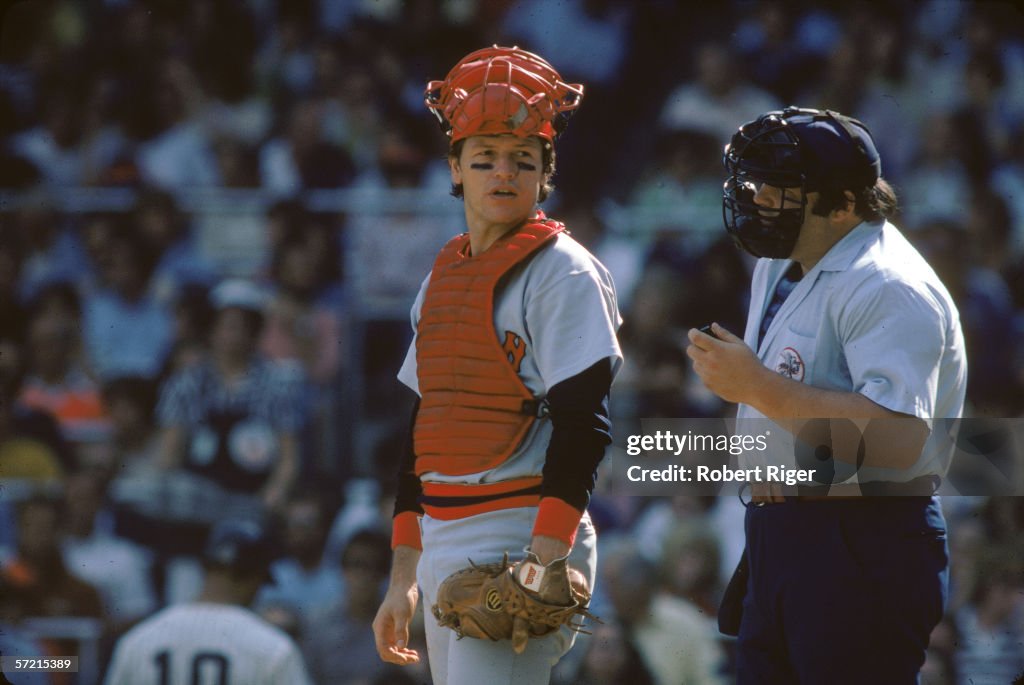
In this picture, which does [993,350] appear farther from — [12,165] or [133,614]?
[12,165]

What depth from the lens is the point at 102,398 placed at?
20.5ft

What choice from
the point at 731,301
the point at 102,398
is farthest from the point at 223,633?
the point at 731,301

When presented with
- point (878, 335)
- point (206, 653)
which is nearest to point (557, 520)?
point (878, 335)

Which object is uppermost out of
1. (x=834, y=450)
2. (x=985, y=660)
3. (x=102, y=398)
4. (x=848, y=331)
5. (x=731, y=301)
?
(x=731, y=301)

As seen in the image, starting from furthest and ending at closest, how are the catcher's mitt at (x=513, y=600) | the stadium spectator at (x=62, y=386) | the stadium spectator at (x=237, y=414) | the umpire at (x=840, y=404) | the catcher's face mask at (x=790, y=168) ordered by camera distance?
the stadium spectator at (x=62, y=386) → the stadium spectator at (x=237, y=414) → the catcher's face mask at (x=790, y=168) → the umpire at (x=840, y=404) → the catcher's mitt at (x=513, y=600)

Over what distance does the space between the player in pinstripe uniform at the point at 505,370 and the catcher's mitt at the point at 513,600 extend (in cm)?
6

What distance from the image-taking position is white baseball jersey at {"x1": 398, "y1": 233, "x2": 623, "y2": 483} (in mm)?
2721

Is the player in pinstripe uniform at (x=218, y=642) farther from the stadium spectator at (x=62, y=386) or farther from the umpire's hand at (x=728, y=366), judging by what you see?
the umpire's hand at (x=728, y=366)

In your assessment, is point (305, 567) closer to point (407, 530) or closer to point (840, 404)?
point (407, 530)

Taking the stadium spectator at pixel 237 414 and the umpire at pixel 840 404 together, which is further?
the stadium spectator at pixel 237 414

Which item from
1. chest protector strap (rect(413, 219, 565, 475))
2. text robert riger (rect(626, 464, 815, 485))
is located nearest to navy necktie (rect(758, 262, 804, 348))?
text robert riger (rect(626, 464, 815, 485))

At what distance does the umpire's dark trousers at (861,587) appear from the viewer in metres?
2.71

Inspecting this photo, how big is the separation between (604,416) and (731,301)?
343 centimetres

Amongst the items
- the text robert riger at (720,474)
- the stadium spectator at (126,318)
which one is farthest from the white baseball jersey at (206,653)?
the text robert riger at (720,474)
